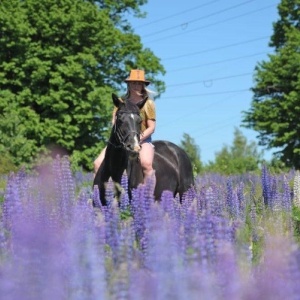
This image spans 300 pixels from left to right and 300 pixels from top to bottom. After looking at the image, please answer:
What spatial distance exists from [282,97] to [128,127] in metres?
38.7

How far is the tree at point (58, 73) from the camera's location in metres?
37.5

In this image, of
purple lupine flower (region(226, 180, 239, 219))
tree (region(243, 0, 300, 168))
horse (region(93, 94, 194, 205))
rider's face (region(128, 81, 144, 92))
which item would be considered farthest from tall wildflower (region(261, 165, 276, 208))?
tree (region(243, 0, 300, 168))

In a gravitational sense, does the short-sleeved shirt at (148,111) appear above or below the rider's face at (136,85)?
below

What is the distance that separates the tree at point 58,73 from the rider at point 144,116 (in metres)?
27.0

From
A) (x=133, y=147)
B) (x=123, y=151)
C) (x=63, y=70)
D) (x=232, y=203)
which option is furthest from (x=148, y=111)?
(x=63, y=70)

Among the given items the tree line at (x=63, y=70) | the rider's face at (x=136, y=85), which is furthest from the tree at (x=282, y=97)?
the rider's face at (x=136, y=85)

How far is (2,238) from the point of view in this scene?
3.91 m

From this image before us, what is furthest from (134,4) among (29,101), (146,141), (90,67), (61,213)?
(61,213)

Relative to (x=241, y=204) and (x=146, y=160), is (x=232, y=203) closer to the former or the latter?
(x=241, y=204)

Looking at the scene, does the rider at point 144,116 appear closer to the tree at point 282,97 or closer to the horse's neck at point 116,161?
the horse's neck at point 116,161

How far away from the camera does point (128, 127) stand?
330 inches

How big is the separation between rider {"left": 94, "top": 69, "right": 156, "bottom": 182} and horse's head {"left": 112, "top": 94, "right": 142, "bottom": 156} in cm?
54

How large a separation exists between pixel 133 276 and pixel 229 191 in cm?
503

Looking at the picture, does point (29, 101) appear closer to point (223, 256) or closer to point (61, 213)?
point (61, 213)
